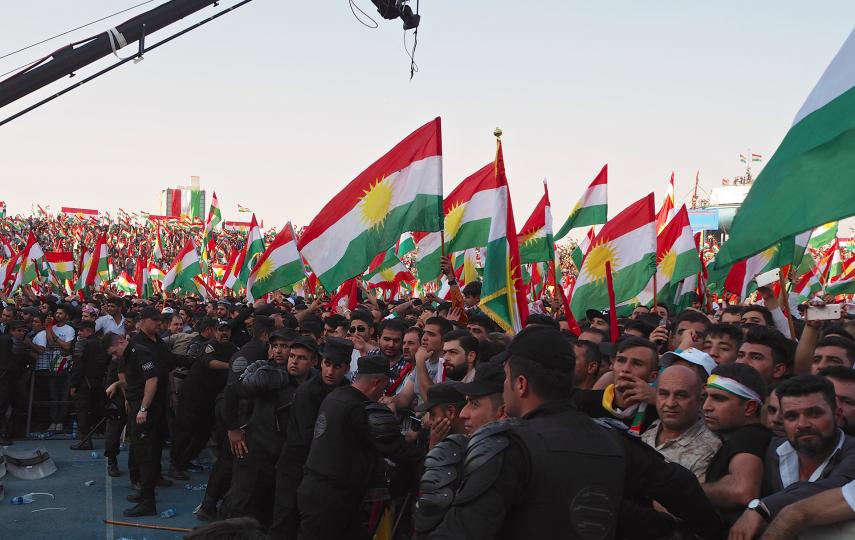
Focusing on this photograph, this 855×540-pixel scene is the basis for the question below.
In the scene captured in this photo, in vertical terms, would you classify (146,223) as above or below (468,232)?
above

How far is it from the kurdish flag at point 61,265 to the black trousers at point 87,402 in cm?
1307

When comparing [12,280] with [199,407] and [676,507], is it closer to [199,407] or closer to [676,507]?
[199,407]

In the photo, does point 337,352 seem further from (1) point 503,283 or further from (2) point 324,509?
(1) point 503,283

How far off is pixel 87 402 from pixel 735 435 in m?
11.0

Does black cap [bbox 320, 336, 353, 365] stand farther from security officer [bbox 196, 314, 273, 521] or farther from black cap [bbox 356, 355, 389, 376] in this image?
security officer [bbox 196, 314, 273, 521]

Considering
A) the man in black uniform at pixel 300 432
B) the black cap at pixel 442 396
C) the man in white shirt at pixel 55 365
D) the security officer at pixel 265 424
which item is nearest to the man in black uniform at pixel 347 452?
the man in black uniform at pixel 300 432

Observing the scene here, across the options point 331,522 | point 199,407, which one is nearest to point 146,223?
point 199,407

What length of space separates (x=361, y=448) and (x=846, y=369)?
3.03m

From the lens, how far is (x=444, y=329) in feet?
23.3

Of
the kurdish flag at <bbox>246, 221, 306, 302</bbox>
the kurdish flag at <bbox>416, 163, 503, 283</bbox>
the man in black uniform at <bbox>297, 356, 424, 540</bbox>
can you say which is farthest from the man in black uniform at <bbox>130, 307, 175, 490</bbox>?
the man in black uniform at <bbox>297, 356, 424, 540</bbox>

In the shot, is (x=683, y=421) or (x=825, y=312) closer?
(x=683, y=421)

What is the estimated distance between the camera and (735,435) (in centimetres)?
384

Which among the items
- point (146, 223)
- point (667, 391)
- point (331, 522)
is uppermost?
point (146, 223)

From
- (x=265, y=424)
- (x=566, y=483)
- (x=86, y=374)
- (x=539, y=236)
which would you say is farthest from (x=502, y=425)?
(x=86, y=374)
